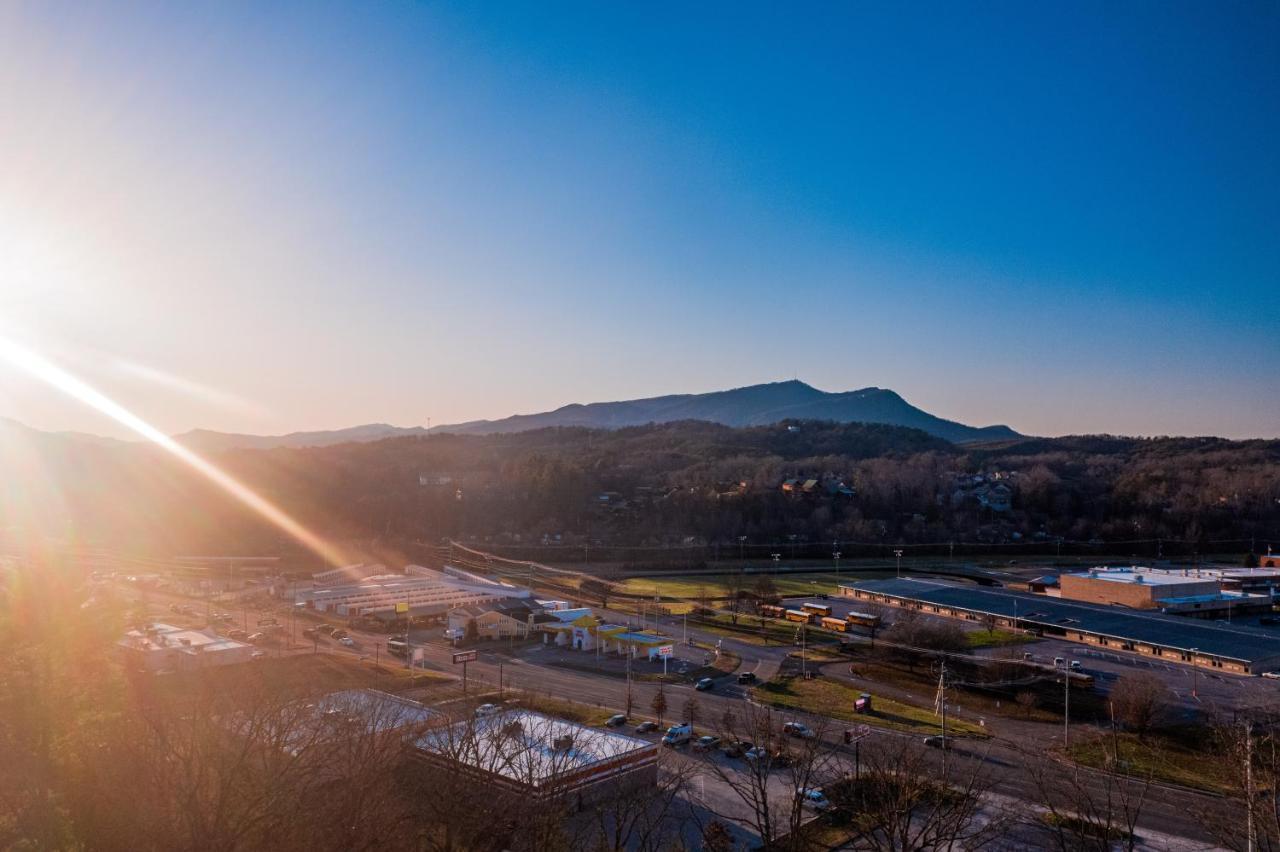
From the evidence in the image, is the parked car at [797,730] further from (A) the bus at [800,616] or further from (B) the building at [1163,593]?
(B) the building at [1163,593]

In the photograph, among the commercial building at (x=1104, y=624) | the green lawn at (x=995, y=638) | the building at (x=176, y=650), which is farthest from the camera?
the green lawn at (x=995, y=638)

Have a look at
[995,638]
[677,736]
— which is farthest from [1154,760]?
[995,638]

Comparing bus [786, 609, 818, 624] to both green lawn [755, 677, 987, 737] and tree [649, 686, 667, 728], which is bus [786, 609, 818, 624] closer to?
green lawn [755, 677, 987, 737]

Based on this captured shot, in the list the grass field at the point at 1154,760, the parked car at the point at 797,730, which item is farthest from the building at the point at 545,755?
the grass field at the point at 1154,760

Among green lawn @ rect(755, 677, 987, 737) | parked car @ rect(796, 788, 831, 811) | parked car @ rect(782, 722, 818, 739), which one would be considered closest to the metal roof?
green lawn @ rect(755, 677, 987, 737)

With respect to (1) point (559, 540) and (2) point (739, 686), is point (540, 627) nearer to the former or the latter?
(2) point (739, 686)

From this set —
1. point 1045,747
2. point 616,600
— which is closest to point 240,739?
point 1045,747
